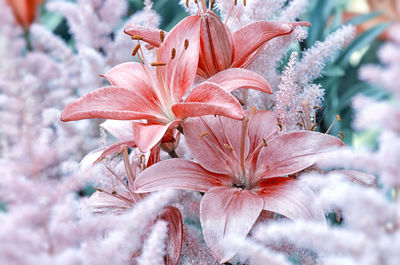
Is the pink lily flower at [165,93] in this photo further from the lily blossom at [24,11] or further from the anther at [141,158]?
the lily blossom at [24,11]

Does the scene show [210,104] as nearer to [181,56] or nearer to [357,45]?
[181,56]

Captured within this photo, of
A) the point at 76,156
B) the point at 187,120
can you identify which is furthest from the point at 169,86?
the point at 76,156

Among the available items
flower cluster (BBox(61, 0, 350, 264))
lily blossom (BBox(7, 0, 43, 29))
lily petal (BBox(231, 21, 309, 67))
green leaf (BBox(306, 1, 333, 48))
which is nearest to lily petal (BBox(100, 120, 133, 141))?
flower cluster (BBox(61, 0, 350, 264))

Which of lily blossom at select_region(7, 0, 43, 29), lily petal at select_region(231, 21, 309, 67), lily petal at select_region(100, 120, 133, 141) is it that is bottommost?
lily petal at select_region(100, 120, 133, 141)

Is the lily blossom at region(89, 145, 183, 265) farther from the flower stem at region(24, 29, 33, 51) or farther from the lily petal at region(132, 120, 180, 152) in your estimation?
the flower stem at region(24, 29, 33, 51)

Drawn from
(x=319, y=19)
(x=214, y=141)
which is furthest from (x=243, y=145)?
(x=319, y=19)

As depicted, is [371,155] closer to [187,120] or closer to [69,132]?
[187,120]
